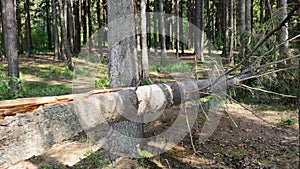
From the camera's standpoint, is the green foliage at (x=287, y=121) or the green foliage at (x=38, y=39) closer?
the green foliage at (x=287, y=121)

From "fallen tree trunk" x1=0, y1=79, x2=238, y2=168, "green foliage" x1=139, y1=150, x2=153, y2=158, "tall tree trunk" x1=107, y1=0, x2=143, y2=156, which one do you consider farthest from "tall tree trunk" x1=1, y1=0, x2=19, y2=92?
"fallen tree trunk" x1=0, y1=79, x2=238, y2=168

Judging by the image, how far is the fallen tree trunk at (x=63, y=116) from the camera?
2.03 metres

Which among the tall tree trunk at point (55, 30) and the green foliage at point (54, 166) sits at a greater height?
the tall tree trunk at point (55, 30)

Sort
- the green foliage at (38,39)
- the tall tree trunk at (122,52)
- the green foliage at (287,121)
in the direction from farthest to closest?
1. the green foliage at (38,39)
2. the green foliage at (287,121)
3. the tall tree trunk at (122,52)

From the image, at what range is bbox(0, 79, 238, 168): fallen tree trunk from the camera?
2.03 metres

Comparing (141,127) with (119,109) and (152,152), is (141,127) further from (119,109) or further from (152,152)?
(119,109)

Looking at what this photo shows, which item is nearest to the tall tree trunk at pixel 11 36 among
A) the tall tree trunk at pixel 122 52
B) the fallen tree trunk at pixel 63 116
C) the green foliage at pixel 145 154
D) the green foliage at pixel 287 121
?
the tall tree trunk at pixel 122 52

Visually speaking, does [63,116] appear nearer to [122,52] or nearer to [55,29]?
[122,52]

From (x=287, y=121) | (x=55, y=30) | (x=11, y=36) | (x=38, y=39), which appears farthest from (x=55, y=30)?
(x=38, y=39)

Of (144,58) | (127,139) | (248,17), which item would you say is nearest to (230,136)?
(127,139)

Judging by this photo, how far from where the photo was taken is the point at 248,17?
12.7 metres

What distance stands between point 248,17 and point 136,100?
434 inches

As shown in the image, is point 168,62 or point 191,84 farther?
point 168,62

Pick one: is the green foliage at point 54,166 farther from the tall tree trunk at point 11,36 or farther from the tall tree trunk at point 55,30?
the tall tree trunk at point 55,30
